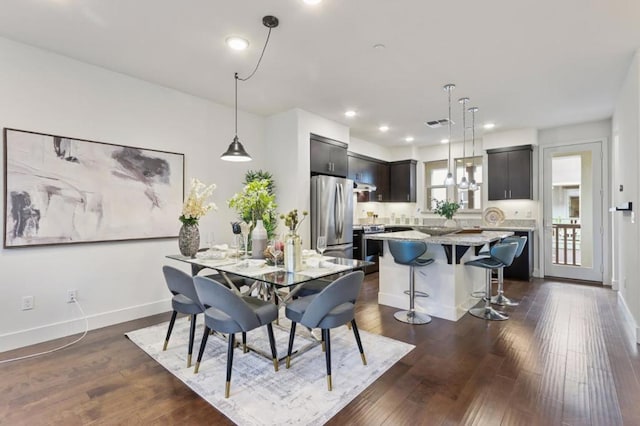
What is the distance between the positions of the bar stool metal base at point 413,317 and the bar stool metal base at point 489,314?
24.1 inches

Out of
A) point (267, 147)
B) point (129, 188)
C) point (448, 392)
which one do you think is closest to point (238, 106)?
point (267, 147)

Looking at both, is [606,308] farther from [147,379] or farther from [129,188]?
[129,188]

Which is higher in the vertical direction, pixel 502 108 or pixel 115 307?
pixel 502 108

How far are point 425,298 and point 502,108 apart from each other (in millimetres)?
3093

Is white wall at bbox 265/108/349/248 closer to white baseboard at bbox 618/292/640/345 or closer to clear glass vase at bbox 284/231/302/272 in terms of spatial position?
clear glass vase at bbox 284/231/302/272

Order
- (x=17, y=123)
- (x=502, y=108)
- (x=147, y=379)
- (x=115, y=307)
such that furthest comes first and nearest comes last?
1. (x=502, y=108)
2. (x=115, y=307)
3. (x=17, y=123)
4. (x=147, y=379)

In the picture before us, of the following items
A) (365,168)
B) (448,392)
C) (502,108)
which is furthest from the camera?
(365,168)

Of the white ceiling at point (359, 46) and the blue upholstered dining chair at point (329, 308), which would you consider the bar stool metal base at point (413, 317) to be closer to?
the blue upholstered dining chair at point (329, 308)

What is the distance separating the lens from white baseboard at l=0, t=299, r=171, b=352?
2965mm

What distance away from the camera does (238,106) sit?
471 centimetres

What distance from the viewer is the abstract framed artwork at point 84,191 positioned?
299 centimetres

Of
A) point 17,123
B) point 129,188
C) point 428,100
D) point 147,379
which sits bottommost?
point 147,379

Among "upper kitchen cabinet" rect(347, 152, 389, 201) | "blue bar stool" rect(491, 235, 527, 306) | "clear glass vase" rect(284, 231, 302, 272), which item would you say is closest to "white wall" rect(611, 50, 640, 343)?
"blue bar stool" rect(491, 235, 527, 306)

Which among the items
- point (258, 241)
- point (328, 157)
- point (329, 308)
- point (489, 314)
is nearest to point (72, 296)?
point (258, 241)
